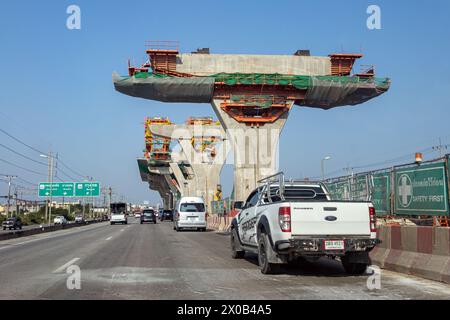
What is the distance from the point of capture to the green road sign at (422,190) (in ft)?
31.9

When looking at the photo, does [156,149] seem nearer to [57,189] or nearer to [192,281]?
[57,189]

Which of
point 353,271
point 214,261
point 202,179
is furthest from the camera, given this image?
point 202,179

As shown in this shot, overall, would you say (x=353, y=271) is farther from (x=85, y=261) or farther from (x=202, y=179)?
(x=202, y=179)

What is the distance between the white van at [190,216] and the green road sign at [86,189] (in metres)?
32.5

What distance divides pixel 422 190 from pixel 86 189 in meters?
59.7

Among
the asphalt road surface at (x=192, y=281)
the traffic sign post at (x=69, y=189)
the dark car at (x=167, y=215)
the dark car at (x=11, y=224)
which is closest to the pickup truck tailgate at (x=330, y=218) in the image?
the asphalt road surface at (x=192, y=281)

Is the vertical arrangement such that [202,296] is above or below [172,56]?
below

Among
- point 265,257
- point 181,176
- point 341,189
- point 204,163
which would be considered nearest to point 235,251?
point 265,257

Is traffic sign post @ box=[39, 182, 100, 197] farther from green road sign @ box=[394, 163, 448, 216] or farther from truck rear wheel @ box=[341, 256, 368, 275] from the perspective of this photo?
truck rear wheel @ box=[341, 256, 368, 275]

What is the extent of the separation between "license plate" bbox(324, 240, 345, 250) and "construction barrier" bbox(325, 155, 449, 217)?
1.81m

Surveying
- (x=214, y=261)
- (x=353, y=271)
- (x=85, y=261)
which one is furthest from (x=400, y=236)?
(x=85, y=261)

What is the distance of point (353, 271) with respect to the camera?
34.5ft

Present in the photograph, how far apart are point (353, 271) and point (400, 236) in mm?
1471

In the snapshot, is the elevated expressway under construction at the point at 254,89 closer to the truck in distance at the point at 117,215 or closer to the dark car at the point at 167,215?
the truck in distance at the point at 117,215
